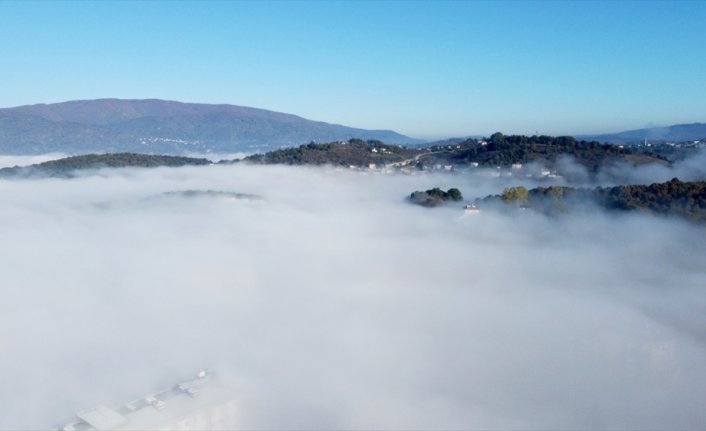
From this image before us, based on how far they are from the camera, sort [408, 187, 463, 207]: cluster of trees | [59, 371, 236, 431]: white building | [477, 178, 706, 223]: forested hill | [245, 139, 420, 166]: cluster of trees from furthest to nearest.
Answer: [245, 139, 420, 166]: cluster of trees, [408, 187, 463, 207]: cluster of trees, [477, 178, 706, 223]: forested hill, [59, 371, 236, 431]: white building

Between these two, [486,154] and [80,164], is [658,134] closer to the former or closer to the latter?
[486,154]

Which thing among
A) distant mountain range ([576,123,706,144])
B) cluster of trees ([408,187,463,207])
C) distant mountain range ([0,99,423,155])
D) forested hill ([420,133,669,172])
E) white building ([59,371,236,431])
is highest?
distant mountain range ([0,99,423,155])

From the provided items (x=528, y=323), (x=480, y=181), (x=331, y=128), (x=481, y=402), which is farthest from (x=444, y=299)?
(x=331, y=128)

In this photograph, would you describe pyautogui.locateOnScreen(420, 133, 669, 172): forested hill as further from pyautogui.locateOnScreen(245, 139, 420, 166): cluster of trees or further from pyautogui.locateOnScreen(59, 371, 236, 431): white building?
pyautogui.locateOnScreen(59, 371, 236, 431): white building

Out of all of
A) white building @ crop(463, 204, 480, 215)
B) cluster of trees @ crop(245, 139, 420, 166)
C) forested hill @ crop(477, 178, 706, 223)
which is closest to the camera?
forested hill @ crop(477, 178, 706, 223)

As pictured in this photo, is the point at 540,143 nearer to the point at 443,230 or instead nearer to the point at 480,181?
the point at 480,181

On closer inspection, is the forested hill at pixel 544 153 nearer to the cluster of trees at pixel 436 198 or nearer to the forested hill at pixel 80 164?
the cluster of trees at pixel 436 198

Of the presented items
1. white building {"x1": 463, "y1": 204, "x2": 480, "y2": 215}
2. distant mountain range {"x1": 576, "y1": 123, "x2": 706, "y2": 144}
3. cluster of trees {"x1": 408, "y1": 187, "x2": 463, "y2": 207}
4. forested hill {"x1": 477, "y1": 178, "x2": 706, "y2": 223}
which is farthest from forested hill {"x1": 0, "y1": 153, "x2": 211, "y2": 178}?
distant mountain range {"x1": 576, "y1": 123, "x2": 706, "y2": 144}
